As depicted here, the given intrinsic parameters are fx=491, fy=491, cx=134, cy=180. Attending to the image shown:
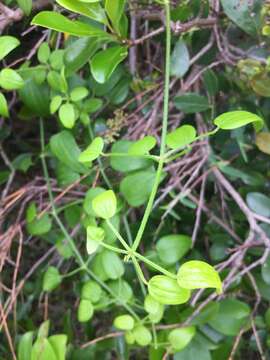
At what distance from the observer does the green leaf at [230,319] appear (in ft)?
2.54

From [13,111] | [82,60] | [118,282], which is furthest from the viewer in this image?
[13,111]

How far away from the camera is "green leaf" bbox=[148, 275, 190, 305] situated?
1.55 feet

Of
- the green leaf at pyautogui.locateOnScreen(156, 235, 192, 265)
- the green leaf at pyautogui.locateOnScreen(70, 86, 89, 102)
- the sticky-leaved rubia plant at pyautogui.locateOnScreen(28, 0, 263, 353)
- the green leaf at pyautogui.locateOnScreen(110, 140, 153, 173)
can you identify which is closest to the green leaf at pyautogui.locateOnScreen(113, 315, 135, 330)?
the sticky-leaved rubia plant at pyautogui.locateOnScreen(28, 0, 263, 353)

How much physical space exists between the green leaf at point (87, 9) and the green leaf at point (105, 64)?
46 millimetres

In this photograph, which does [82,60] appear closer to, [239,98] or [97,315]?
[239,98]

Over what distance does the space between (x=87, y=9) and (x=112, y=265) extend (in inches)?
14.2

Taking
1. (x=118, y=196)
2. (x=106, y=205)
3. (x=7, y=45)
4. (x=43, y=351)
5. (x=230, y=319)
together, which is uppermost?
(x=7, y=45)

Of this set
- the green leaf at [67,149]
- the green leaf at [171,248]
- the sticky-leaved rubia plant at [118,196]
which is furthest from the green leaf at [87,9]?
the green leaf at [171,248]

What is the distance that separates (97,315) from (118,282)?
11.3 inches

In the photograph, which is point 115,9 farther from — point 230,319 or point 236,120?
point 230,319

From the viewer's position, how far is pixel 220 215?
0.87 m

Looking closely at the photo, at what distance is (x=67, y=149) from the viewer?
74 cm

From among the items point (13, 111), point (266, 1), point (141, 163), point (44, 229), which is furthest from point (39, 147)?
point (266, 1)

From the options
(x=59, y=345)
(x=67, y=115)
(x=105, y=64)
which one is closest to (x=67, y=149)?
(x=67, y=115)
